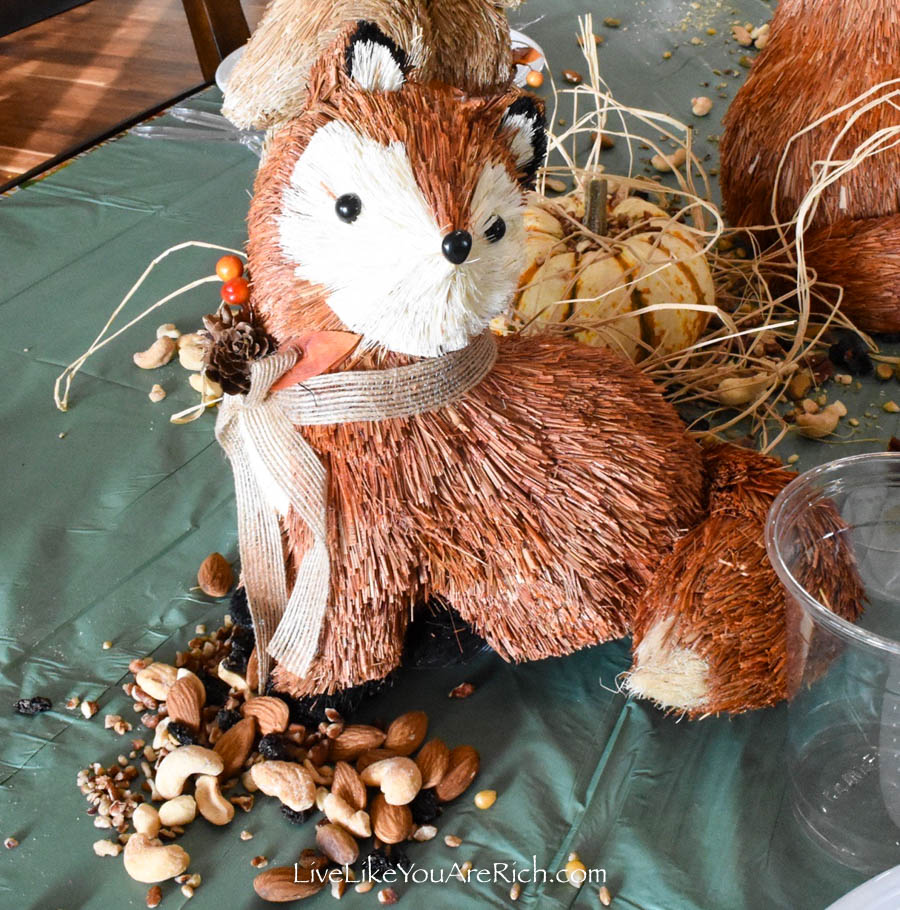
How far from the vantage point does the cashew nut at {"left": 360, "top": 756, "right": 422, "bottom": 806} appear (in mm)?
536

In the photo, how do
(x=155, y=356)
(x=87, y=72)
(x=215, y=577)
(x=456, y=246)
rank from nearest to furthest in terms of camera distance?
Result: (x=456, y=246), (x=215, y=577), (x=155, y=356), (x=87, y=72)

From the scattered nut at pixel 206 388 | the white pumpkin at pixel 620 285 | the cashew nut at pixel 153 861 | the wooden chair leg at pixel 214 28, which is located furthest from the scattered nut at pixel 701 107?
the cashew nut at pixel 153 861

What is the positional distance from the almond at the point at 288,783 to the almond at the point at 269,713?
0.08ft

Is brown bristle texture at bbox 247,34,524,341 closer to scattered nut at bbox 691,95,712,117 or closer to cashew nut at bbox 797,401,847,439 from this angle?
cashew nut at bbox 797,401,847,439

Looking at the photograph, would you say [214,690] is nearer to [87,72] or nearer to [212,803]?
[212,803]

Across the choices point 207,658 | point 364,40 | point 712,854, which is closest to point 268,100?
point 364,40

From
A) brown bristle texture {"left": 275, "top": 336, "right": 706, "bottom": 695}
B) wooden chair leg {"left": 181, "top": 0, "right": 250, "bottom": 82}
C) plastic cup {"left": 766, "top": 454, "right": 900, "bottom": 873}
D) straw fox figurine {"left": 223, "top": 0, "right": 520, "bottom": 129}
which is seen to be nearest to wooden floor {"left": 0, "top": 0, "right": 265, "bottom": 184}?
wooden chair leg {"left": 181, "top": 0, "right": 250, "bottom": 82}

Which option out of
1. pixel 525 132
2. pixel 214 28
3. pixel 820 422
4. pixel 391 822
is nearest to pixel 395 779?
pixel 391 822

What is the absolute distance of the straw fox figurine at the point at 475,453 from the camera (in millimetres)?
456

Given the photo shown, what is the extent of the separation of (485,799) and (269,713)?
0.13 m

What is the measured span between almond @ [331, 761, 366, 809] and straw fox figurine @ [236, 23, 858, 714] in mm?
46

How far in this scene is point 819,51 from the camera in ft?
2.66

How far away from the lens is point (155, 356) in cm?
89

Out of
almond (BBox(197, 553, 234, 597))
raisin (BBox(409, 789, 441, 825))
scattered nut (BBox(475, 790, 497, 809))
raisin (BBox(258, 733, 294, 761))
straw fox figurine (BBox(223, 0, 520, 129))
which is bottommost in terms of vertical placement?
scattered nut (BBox(475, 790, 497, 809))
